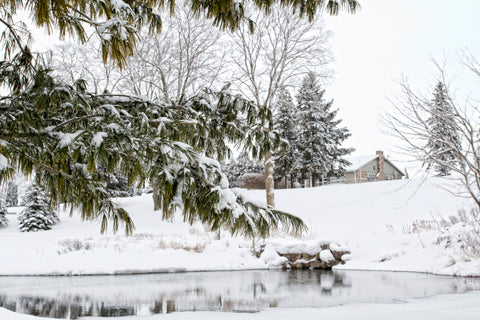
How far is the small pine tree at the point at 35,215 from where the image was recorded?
51.2 ft

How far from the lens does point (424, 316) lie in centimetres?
340

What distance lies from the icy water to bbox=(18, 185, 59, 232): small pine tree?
7.91 m

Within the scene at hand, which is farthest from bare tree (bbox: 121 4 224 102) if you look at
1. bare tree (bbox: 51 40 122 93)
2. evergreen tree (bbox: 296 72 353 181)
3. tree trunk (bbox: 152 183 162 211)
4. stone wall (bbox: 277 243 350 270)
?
evergreen tree (bbox: 296 72 353 181)

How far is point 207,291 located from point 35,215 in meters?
12.1

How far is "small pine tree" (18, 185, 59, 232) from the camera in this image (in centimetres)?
1561

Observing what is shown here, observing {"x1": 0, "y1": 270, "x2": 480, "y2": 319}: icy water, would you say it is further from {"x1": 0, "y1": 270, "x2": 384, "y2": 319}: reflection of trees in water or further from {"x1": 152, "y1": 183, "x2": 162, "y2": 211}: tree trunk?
{"x1": 152, "y1": 183, "x2": 162, "y2": 211}: tree trunk

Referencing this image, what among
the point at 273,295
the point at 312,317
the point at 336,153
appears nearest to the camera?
the point at 312,317

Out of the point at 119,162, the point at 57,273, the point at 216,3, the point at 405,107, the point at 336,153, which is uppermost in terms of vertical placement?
the point at 336,153

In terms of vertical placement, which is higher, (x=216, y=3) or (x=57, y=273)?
(x=216, y=3)

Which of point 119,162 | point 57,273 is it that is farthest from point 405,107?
point 57,273

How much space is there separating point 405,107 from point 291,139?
61.6 feet

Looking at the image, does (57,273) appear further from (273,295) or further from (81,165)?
(81,165)

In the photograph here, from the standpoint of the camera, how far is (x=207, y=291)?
21.2 ft

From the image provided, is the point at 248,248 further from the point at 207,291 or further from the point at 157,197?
the point at 157,197
